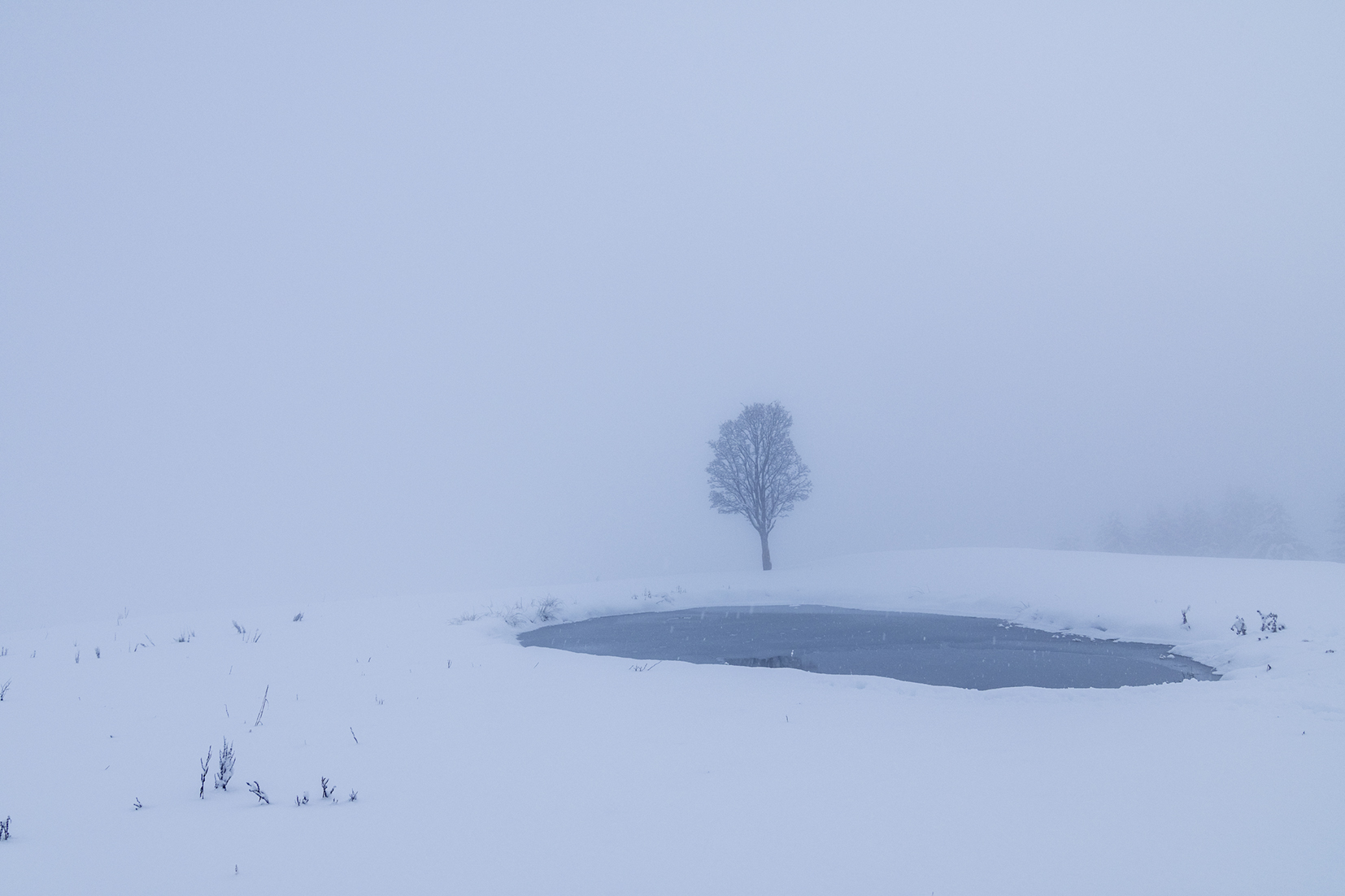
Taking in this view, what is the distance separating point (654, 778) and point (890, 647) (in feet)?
42.8

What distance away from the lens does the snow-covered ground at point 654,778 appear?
4.26 metres

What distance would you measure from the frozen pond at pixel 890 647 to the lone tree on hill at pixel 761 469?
1462 cm

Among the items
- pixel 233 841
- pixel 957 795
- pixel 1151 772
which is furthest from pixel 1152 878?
pixel 233 841

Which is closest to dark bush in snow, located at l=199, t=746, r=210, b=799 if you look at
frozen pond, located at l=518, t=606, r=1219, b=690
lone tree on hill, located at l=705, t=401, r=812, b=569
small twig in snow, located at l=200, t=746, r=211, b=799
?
small twig in snow, located at l=200, t=746, r=211, b=799

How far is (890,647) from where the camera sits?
17562 mm

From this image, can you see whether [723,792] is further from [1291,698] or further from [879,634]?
[879,634]

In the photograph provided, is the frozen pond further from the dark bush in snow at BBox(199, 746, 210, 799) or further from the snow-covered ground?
the dark bush in snow at BBox(199, 746, 210, 799)

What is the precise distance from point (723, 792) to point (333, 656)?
1051cm

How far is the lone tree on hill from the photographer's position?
41.5m

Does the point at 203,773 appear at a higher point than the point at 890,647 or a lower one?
higher

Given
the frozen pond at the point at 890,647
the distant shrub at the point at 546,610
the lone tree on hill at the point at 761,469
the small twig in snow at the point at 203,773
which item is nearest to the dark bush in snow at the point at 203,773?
the small twig in snow at the point at 203,773

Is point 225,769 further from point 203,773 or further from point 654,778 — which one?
point 654,778

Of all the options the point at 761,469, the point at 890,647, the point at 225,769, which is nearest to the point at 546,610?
the point at 890,647

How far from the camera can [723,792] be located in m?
5.80
